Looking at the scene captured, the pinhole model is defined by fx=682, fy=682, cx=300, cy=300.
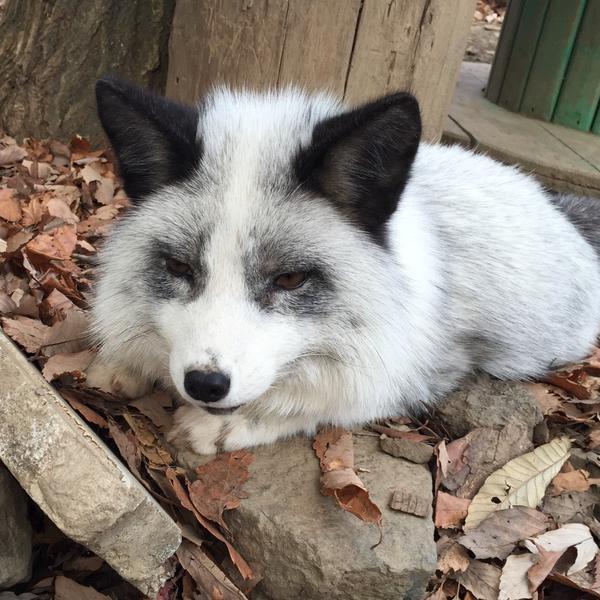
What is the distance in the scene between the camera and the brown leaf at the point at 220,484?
219 centimetres

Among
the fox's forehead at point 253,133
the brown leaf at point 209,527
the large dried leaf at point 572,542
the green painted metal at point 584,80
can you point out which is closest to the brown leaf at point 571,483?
the large dried leaf at point 572,542

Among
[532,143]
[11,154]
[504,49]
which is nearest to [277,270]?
[11,154]

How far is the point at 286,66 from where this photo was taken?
3.17 m

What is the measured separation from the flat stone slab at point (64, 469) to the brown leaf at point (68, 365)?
591 millimetres

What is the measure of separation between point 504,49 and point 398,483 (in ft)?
12.1

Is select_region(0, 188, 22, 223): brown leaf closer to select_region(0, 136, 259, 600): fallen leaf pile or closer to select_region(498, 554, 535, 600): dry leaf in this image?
select_region(0, 136, 259, 600): fallen leaf pile

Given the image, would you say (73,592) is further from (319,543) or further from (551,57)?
(551,57)

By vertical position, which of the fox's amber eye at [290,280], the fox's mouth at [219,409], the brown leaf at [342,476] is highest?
the fox's amber eye at [290,280]

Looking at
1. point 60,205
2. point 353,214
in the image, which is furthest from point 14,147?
point 353,214

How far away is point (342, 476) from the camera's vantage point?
2266 millimetres

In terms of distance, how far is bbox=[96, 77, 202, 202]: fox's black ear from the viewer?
193cm

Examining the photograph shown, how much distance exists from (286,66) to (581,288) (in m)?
1.66

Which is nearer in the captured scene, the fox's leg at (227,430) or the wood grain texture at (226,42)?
the fox's leg at (227,430)

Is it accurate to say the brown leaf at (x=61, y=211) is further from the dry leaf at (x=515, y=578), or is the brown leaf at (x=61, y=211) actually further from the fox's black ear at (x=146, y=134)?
the dry leaf at (x=515, y=578)
